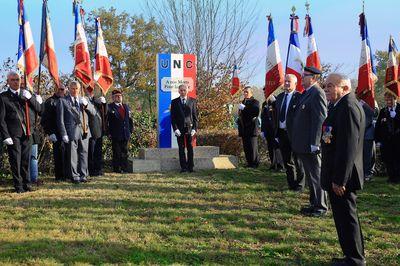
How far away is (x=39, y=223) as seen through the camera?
5789mm

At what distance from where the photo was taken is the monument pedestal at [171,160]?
10930mm

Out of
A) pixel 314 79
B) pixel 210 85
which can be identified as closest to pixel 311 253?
pixel 314 79

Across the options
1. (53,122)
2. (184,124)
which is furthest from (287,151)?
(53,122)

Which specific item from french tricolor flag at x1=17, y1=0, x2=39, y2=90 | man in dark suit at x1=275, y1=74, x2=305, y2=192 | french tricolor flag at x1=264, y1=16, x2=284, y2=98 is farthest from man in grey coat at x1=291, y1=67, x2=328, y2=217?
french tricolor flag at x1=17, y1=0, x2=39, y2=90

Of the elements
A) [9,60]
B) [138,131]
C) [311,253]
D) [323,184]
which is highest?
[9,60]

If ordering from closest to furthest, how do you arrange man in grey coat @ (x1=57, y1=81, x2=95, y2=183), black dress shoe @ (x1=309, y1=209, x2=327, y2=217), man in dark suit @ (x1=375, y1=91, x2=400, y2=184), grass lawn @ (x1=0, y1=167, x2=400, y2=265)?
grass lawn @ (x1=0, y1=167, x2=400, y2=265), black dress shoe @ (x1=309, y1=209, x2=327, y2=217), man in grey coat @ (x1=57, y1=81, x2=95, y2=183), man in dark suit @ (x1=375, y1=91, x2=400, y2=184)

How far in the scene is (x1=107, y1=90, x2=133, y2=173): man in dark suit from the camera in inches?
416

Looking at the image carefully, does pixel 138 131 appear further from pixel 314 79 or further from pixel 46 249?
pixel 46 249

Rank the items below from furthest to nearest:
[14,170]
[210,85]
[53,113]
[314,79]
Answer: [210,85], [53,113], [14,170], [314,79]

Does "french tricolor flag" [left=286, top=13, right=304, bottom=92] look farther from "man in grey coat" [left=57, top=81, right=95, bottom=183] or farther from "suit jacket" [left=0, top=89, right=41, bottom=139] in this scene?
"suit jacket" [left=0, top=89, right=41, bottom=139]

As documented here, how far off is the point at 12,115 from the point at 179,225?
4.00 meters

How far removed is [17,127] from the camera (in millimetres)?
7934

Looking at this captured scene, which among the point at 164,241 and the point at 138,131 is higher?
the point at 138,131

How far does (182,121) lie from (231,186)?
2444mm
